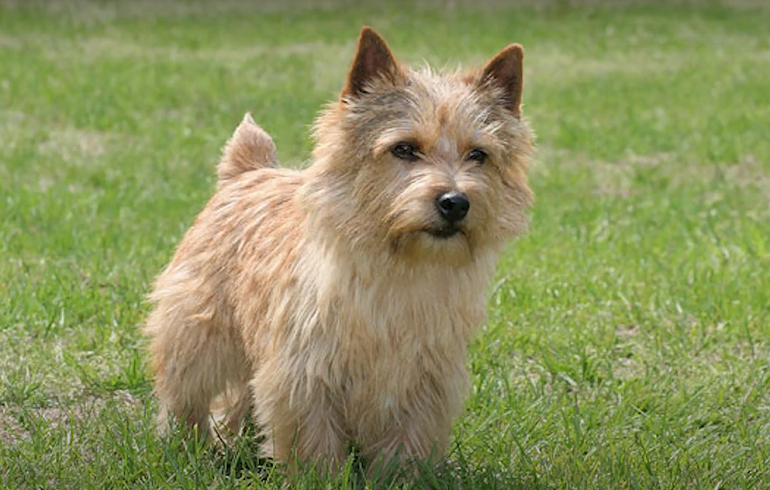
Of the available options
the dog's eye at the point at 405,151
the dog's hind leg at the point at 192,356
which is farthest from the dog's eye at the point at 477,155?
the dog's hind leg at the point at 192,356

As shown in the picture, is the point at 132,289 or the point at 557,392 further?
the point at 132,289

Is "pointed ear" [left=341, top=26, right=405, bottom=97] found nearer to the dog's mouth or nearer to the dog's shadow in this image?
the dog's mouth

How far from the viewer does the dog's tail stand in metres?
4.72

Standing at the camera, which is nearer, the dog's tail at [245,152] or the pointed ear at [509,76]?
the pointed ear at [509,76]

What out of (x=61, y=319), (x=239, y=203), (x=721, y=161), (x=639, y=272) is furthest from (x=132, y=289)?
(x=721, y=161)

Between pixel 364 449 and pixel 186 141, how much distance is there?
6.03 meters

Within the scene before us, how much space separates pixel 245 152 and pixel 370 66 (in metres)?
1.02

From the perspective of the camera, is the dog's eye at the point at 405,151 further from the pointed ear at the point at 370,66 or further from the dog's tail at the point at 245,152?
the dog's tail at the point at 245,152

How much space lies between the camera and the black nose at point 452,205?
356 centimetres

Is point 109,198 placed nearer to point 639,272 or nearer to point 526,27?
point 639,272

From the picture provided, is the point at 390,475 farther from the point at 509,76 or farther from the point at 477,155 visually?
the point at 509,76

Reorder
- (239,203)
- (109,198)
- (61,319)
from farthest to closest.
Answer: (109,198) < (61,319) < (239,203)

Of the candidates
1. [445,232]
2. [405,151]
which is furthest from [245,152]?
[445,232]

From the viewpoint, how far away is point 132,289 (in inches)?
236
